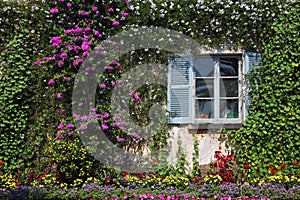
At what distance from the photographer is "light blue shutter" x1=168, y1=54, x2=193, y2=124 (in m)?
6.97

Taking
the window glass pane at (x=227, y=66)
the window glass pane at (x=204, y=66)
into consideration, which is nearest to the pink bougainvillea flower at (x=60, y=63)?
the window glass pane at (x=204, y=66)

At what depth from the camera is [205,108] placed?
7.10 metres

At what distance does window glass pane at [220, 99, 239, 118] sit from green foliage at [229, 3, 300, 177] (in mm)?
323

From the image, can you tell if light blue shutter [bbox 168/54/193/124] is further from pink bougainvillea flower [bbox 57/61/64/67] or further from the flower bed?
pink bougainvillea flower [bbox 57/61/64/67]

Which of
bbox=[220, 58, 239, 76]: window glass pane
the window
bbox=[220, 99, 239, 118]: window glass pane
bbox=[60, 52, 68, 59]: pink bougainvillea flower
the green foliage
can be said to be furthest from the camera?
bbox=[220, 58, 239, 76]: window glass pane

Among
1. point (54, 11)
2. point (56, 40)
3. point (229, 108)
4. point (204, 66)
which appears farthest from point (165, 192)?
point (54, 11)

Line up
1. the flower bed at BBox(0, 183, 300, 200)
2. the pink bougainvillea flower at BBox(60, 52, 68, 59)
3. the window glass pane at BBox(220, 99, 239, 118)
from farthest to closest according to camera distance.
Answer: the window glass pane at BBox(220, 99, 239, 118) < the pink bougainvillea flower at BBox(60, 52, 68, 59) < the flower bed at BBox(0, 183, 300, 200)

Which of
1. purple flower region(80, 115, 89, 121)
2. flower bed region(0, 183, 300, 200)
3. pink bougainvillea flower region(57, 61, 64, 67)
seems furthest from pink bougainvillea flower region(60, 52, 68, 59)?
flower bed region(0, 183, 300, 200)

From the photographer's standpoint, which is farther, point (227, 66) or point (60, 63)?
point (227, 66)

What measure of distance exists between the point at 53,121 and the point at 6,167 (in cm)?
113

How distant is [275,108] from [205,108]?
48.2 inches

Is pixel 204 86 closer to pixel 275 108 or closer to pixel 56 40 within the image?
pixel 275 108

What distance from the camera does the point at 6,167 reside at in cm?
681

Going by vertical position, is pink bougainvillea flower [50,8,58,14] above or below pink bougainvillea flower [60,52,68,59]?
above
